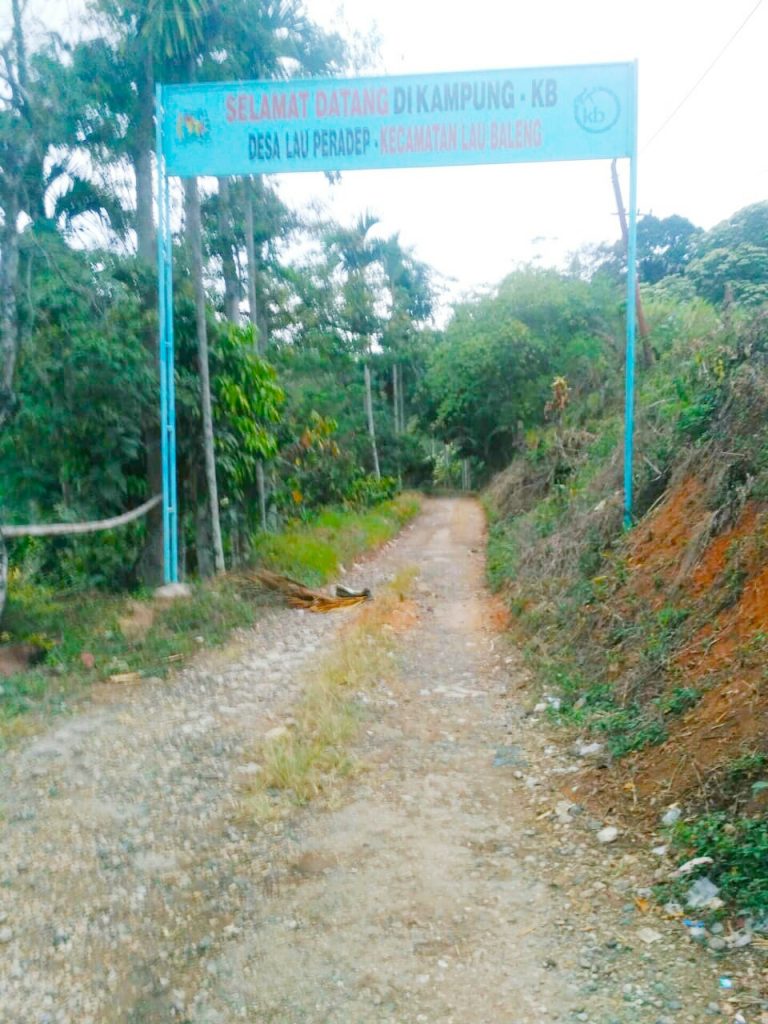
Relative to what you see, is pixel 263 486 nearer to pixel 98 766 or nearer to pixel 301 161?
pixel 301 161

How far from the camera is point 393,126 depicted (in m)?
9.03

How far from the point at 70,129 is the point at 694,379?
6850 mm

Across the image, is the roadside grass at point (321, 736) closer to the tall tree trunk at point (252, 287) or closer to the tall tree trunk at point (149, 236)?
the tall tree trunk at point (149, 236)

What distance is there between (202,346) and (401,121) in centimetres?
327

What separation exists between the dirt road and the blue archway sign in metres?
4.18

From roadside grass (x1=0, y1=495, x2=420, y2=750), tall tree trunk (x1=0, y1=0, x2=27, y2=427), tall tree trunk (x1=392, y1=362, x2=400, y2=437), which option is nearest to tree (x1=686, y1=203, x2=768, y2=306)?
tall tree trunk (x1=392, y1=362, x2=400, y2=437)

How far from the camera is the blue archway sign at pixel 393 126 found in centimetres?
880

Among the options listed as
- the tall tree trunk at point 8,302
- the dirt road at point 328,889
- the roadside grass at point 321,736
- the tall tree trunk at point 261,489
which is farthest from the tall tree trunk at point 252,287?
the dirt road at point 328,889

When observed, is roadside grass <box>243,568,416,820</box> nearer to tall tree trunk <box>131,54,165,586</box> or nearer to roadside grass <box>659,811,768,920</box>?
roadside grass <box>659,811,768,920</box>

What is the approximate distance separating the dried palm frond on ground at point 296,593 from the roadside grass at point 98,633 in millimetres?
259

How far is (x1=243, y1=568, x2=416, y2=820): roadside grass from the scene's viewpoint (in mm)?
4859

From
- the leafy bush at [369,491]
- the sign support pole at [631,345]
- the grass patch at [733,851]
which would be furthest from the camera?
the leafy bush at [369,491]

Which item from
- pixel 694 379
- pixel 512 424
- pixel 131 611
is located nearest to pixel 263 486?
pixel 131 611

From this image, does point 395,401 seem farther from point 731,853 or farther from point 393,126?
point 731,853
